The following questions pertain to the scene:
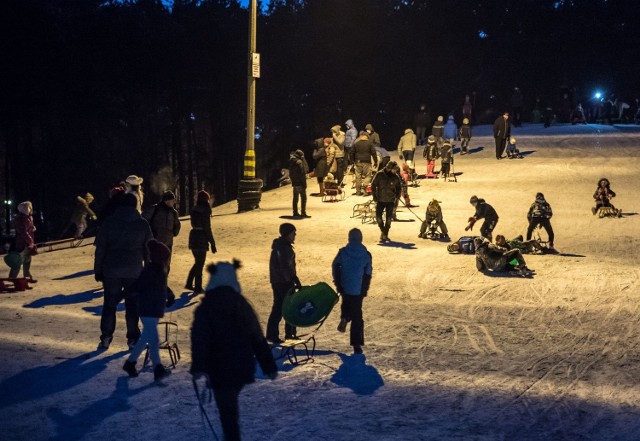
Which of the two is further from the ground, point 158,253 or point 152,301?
point 158,253

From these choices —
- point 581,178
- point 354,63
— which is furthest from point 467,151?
point 354,63

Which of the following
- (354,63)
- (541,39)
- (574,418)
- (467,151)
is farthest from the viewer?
(541,39)

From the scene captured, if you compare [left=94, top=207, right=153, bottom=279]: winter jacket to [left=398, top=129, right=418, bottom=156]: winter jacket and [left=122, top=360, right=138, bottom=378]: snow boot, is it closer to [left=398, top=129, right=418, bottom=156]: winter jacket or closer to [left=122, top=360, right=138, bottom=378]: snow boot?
[left=122, top=360, right=138, bottom=378]: snow boot

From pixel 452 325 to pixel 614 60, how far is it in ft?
130

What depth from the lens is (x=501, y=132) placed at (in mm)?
32812

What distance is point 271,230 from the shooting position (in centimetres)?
2105

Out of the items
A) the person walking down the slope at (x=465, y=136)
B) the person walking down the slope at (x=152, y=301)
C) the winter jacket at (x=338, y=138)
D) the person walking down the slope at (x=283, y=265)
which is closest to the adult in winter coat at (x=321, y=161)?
the winter jacket at (x=338, y=138)

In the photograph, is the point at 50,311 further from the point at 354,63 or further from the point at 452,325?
the point at 354,63

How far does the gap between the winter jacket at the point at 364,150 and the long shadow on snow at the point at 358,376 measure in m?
14.7

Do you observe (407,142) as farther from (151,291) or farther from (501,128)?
(151,291)

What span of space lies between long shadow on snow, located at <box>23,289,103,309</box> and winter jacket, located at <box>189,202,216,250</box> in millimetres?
1977

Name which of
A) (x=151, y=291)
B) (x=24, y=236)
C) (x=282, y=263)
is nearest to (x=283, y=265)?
(x=282, y=263)

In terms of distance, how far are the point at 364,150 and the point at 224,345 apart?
18601 millimetres

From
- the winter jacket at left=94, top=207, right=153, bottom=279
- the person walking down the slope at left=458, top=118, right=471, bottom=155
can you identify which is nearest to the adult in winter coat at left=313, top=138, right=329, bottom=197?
the person walking down the slope at left=458, top=118, right=471, bottom=155
